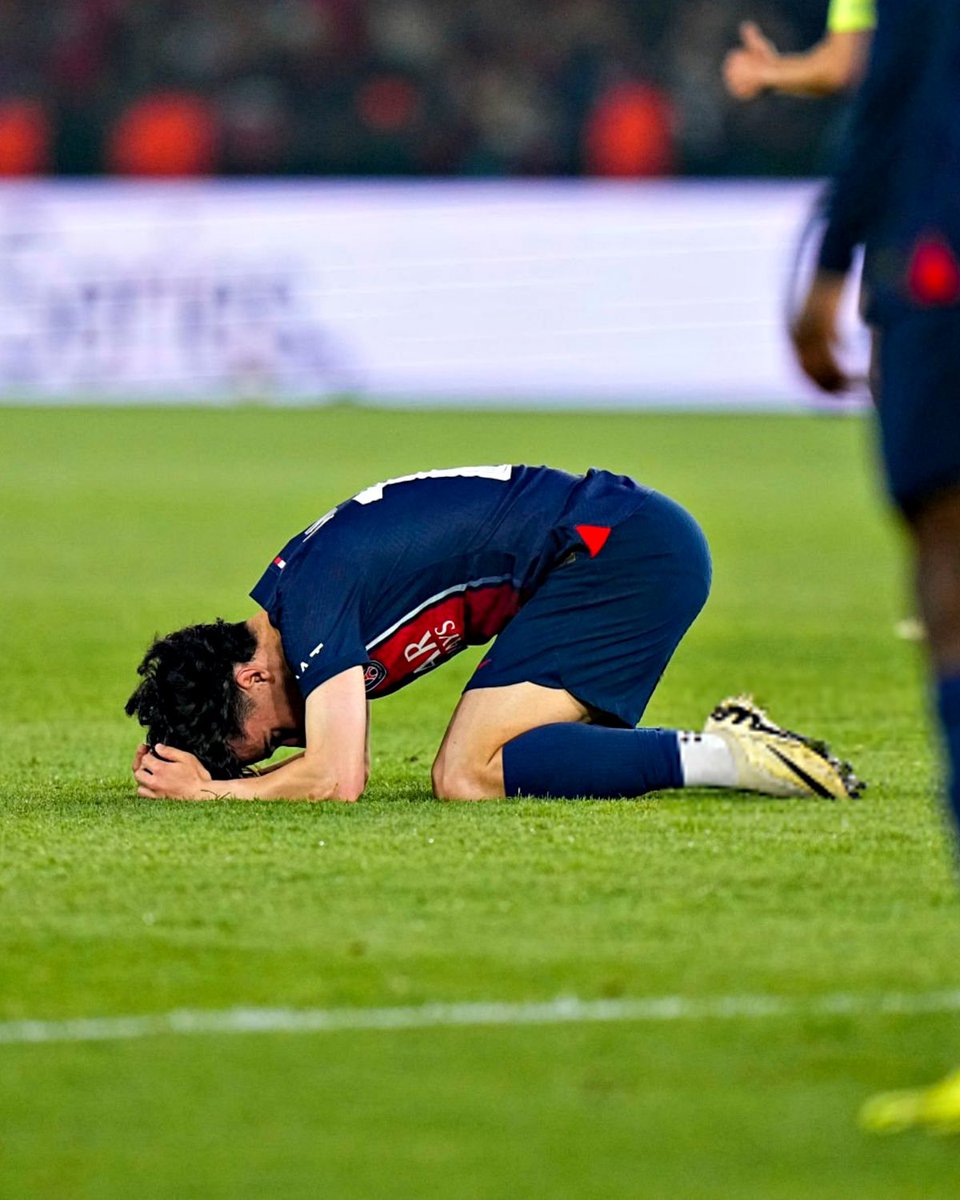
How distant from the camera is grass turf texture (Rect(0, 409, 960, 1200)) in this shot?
9.91 feet

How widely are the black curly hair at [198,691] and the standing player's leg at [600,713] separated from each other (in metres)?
0.57

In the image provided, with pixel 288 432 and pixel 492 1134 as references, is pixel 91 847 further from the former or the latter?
pixel 288 432

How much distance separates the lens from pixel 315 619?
5.30m

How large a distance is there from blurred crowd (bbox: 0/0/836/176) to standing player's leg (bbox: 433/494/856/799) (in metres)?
18.4

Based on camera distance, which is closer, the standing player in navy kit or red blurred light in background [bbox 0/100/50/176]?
the standing player in navy kit

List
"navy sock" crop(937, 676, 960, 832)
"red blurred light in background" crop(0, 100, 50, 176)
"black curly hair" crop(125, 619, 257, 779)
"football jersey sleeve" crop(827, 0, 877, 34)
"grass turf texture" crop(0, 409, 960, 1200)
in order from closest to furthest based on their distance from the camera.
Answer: "grass turf texture" crop(0, 409, 960, 1200)
"navy sock" crop(937, 676, 960, 832)
"black curly hair" crop(125, 619, 257, 779)
"football jersey sleeve" crop(827, 0, 877, 34)
"red blurred light in background" crop(0, 100, 50, 176)

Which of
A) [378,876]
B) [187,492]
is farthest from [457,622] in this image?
[187,492]

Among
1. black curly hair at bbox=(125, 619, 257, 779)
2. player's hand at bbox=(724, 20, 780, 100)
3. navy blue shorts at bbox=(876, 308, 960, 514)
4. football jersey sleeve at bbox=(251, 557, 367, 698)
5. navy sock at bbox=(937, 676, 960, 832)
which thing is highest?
player's hand at bbox=(724, 20, 780, 100)

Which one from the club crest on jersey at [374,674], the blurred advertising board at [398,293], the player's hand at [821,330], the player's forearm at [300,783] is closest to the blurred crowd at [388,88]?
the blurred advertising board at [398,293]

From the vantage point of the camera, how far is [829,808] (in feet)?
18.3

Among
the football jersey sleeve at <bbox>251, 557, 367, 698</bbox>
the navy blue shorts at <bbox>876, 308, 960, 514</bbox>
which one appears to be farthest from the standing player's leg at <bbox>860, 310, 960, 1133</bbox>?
the football jersey sleeve at <bbox>251, 557, 367, 698</bbox>

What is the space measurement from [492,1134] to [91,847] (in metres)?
2.16

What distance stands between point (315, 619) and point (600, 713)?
91 cm

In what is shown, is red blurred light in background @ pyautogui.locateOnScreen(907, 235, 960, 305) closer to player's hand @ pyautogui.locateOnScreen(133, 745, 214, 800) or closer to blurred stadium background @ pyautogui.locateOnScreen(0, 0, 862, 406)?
player's hand @ pyautogui.locateOnScreen(133, 745, 214, 800)
